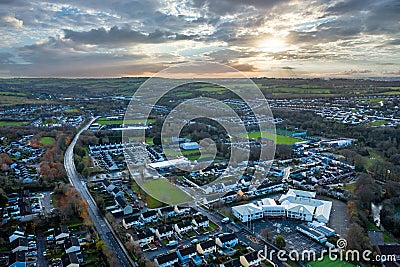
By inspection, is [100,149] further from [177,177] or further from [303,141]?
[303,141]

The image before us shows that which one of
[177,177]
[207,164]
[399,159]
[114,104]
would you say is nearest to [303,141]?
[399,159]

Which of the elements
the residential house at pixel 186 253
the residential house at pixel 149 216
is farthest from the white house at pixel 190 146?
the residential house at pixel 186 253

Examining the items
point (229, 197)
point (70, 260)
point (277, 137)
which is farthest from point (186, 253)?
point (277, 137)

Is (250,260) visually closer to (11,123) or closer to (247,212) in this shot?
(247,212)

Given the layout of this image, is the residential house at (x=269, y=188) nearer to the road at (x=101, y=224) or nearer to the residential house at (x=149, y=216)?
the residential house at (x=149, y=216)

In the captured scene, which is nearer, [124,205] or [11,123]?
[124,205]

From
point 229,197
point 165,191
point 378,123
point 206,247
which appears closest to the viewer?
point 206,247

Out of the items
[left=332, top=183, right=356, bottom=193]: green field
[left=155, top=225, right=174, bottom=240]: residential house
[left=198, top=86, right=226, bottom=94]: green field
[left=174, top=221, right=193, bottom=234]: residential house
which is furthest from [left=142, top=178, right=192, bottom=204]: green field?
[left=198, top=86, right=226, bottom=94]: green field
